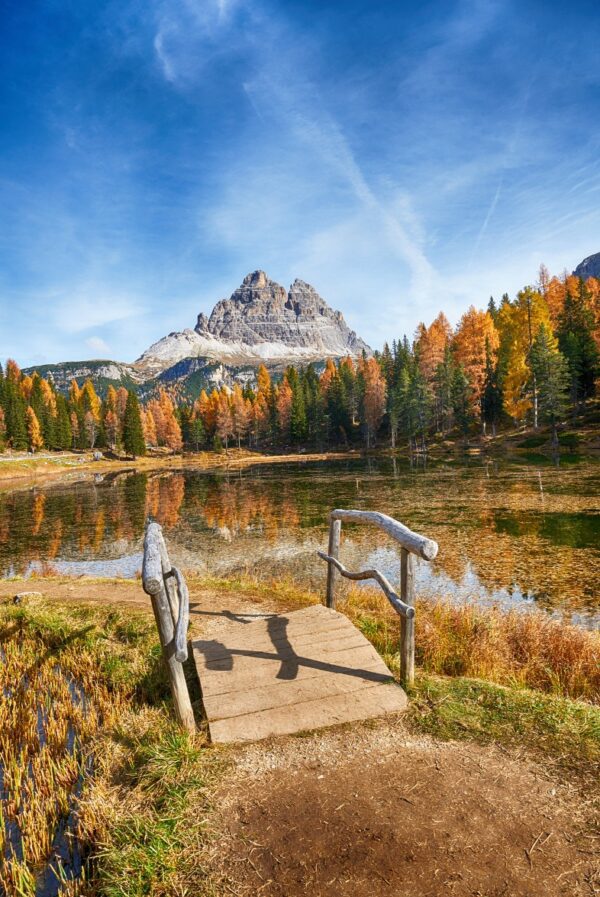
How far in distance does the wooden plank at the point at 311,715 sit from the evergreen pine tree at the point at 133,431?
103 metres

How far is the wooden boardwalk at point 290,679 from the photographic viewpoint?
5.94 metres

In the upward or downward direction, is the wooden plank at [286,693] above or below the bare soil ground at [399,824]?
above

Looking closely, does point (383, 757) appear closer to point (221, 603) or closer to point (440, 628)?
point (440, 628)

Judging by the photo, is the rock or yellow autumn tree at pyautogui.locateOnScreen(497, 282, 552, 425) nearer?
the rock

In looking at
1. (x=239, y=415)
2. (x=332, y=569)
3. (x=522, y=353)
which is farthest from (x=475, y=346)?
(x=332, y=569)

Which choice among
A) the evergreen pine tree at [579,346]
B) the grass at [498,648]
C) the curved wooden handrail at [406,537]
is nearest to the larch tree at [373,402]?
the evergreen pine tree at [579,346]

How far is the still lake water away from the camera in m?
14.8

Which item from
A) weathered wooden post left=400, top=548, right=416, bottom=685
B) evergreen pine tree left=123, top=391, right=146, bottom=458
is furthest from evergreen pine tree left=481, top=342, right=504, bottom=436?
evergreen pine tree left=123, top=391, right=146, bottom=458

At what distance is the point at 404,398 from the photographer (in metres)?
76.8

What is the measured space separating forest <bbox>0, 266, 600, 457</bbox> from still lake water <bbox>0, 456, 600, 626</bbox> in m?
20.0

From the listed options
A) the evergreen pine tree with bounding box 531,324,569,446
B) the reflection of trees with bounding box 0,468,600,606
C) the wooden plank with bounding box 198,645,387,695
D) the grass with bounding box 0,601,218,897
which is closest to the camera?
the grass with bounding box 0,601,218,897

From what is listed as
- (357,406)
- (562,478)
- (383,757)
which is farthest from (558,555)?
(357,406)

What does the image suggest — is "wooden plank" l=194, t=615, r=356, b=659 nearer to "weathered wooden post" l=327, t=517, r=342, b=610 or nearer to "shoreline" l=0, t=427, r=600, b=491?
"weathered wooden post" l=327, t=517, r=342, b=610

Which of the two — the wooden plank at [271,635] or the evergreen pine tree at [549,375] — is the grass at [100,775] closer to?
the wooden plank at [271,635]
